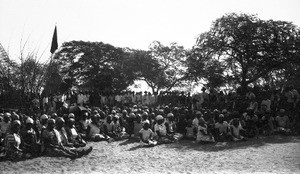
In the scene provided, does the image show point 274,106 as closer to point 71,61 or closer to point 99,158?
point 99,158

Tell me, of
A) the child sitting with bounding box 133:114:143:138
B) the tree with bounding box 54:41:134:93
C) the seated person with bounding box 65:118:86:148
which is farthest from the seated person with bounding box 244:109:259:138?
the tree with bounding box 54:41:134:93

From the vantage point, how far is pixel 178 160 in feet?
33.2

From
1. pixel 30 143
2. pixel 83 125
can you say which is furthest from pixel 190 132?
pixel 30 143

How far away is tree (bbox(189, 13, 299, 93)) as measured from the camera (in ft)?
71.9

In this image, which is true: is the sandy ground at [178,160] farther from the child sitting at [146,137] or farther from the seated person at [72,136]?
the seated person at [72,136]

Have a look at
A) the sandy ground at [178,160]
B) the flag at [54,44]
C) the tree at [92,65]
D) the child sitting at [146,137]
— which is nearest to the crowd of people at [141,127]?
the child sitting at [146,137]

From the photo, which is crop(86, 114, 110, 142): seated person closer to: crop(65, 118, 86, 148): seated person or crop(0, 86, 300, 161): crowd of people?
crop(0, 86, 300, 161): crowd of people

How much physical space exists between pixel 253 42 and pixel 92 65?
23.6 meters

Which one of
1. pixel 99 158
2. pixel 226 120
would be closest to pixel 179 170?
pixel 99 158

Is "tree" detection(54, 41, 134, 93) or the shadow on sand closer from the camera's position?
the shadow on sand

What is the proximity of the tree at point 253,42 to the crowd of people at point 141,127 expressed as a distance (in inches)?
110

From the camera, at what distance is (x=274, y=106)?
18438mm

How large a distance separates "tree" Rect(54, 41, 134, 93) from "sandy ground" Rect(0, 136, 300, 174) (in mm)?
28202

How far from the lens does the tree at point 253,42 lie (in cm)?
2191
